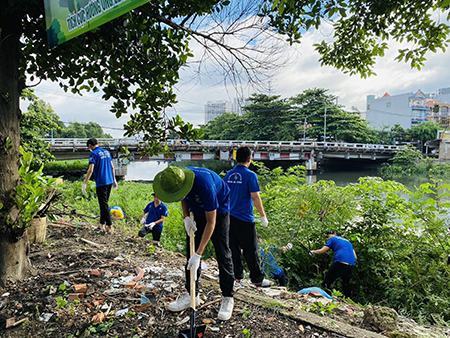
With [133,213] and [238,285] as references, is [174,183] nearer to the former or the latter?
[238,285]

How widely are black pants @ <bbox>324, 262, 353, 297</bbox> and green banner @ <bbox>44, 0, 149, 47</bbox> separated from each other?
4643 mm

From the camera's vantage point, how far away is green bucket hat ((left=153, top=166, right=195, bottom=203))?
2.60 metres

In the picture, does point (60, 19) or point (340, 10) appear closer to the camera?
point (60, 19)

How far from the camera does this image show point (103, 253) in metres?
4.27

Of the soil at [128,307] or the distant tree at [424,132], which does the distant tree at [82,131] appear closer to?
the distant tree at [424,132]

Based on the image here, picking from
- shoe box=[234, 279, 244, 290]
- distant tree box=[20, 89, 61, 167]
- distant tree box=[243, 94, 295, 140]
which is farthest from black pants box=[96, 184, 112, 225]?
distant tree box=[243, 94, 295, 140]

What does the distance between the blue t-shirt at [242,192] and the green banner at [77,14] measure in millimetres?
2423

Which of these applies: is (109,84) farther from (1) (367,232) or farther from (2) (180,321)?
(1) (367,232)

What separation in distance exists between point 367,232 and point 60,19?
213 inches

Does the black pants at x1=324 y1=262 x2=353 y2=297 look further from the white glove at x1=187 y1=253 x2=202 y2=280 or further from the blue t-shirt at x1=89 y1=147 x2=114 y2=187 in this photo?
the blue t-shirt at x1=89 y1=147 x2=114 y2=187

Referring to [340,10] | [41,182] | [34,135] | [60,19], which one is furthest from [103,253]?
[34,135]

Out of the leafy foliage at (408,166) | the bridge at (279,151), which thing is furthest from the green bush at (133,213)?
the leafy foliage at (408,166)

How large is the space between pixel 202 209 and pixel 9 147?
1.99 metres

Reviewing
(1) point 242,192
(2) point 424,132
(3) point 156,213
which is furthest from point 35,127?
(2) point 424,132
